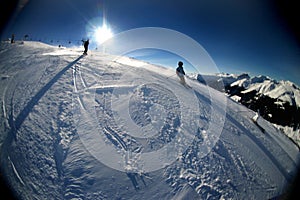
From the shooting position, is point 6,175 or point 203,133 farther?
point 203,133

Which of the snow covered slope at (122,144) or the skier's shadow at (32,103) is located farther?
the skier's shadow at (32,103)

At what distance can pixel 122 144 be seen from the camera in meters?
4.27

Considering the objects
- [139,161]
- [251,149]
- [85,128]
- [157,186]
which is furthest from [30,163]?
[251,149]

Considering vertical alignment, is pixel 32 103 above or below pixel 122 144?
above

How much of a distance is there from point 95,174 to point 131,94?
3.38 m

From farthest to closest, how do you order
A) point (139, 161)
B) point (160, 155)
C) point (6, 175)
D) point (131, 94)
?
point (131, 94)
point (160, 155)
point (139, 161)
point (6, 175)

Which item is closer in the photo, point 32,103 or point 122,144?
point 122,144

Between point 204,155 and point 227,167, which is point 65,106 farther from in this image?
point 227,167

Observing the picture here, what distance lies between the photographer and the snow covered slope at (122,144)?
11.3ft

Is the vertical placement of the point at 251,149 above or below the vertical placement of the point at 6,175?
above

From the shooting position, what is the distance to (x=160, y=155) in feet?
13.9

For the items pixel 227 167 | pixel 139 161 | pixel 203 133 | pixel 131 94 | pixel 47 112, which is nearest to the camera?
pixel 139 161

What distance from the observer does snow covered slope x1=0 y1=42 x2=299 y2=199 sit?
3.46 meters

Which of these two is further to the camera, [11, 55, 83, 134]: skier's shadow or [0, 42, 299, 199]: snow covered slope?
[11, 55, 83, 134]: skier's shadow
